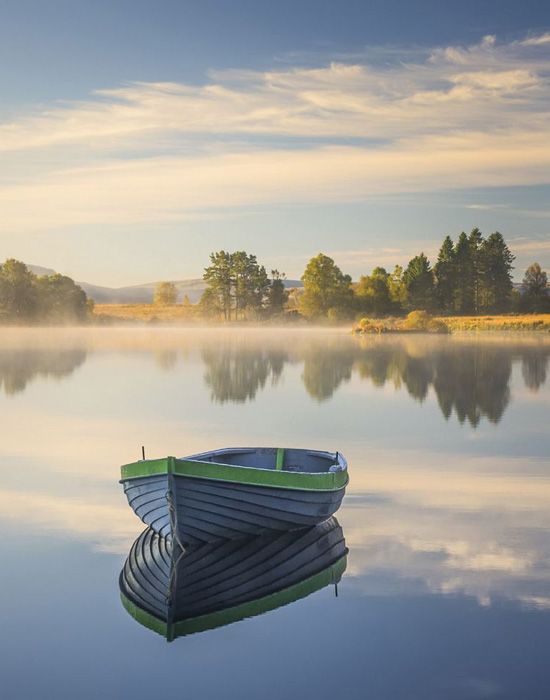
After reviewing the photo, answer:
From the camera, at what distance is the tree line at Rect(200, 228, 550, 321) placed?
399 feet

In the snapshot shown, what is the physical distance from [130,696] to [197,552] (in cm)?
413

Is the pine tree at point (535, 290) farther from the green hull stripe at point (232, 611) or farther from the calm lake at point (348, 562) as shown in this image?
the green hull stripe at point (232, 611)

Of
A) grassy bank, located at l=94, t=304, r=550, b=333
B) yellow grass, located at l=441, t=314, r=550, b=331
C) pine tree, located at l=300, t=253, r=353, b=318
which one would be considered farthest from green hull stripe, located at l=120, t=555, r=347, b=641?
pine tree, located at l=300, t=253, r=353, b=318

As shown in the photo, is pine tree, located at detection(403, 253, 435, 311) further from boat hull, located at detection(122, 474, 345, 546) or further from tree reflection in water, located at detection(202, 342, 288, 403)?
boat hull, located at detection(122, 474, 345, 546)

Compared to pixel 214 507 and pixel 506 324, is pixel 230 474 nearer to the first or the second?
pixel 214 507

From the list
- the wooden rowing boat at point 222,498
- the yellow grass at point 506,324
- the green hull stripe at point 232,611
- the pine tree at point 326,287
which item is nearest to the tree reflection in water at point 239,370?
the wooden rowing boat at point 222,498

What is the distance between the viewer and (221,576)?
12.2 m

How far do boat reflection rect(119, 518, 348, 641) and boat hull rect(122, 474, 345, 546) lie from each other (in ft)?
0.64

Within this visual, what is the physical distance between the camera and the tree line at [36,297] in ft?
456

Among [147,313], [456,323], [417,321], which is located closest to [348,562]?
[417,321]

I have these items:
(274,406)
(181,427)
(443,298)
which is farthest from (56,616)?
(443,298)

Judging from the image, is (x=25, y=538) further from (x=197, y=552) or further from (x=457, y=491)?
(x=457, y=491)

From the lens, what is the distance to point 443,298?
125 meters

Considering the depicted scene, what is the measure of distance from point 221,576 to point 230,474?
127cm
